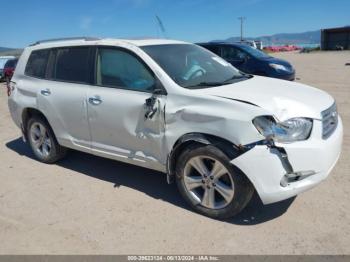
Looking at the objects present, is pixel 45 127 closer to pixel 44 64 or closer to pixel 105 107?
pixel 44 64

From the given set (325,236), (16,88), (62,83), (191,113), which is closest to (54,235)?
(191,113)

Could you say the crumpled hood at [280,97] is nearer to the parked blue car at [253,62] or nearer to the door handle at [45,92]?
the door handle at [45,92]

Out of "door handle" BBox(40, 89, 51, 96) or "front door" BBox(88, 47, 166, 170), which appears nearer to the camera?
"front door" BBox(88, 47, 166, 170)

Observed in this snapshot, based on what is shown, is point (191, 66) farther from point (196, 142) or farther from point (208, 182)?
point (208, 182)

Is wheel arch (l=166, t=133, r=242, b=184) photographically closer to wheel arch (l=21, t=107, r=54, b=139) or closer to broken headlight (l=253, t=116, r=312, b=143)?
broken headlight (l=253, t=116, r=312, b=143)

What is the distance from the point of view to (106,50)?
14.6 feet

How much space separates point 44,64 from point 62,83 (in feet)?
2.01

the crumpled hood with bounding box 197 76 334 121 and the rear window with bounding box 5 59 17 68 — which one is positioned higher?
the crumpled hood with bounding box 197 76 334 121

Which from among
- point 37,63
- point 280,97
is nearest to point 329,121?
point 280,97

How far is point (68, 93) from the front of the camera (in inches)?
188

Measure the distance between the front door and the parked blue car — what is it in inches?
293

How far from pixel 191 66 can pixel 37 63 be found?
2566 mm

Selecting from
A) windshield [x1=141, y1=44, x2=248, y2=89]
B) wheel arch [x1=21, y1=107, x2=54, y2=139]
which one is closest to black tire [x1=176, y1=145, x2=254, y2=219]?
windshield [x1=141, y1=44, x2=248, y2=89]

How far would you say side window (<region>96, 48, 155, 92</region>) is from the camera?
4062mm
